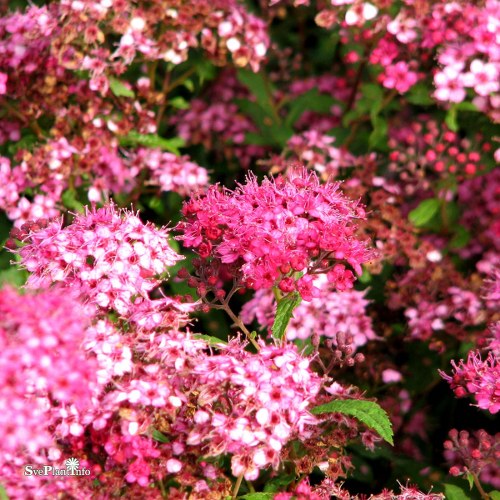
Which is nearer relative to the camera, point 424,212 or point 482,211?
point 424,212

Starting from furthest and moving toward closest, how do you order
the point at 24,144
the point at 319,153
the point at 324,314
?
the point at 319,153, the point at 24,144, the point at 324,314

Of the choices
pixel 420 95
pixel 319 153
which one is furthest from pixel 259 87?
pixel 420 95

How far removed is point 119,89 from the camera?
306 cm

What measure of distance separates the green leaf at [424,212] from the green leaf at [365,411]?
3.79ft

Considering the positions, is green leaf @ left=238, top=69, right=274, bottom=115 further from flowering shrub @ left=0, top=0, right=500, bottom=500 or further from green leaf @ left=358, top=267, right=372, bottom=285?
green leaf @ left=358, top=267, right=372, bottom=285

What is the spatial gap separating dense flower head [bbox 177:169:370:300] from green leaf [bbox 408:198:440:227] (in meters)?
0.84

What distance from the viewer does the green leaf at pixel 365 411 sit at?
6.97 feet

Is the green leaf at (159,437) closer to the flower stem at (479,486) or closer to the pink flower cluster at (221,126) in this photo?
the flower stem at (479,486)

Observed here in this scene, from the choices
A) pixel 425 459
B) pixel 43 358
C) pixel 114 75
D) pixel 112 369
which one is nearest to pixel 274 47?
pixel 114 75

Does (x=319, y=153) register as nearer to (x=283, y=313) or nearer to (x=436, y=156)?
(x=436, y=156)

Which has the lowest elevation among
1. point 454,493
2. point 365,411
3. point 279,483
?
point 454,493

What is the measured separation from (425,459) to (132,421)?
1.60 metres

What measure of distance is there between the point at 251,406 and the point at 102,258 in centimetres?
58

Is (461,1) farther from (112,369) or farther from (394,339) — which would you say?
(112,369)
